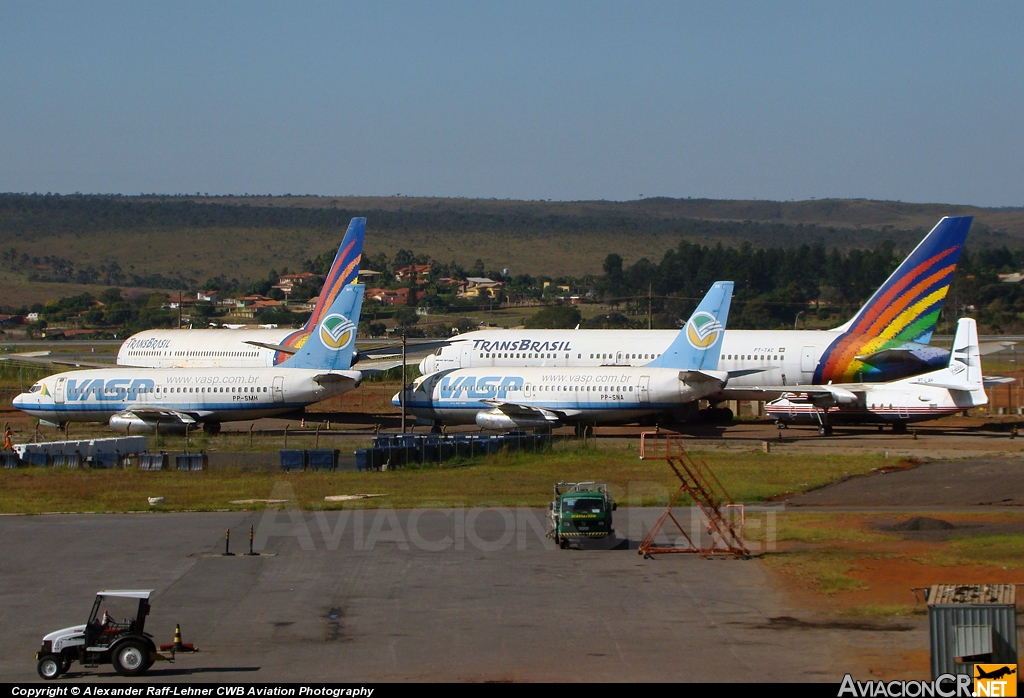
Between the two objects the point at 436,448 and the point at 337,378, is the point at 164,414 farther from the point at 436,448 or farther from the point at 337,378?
the point at 436,448

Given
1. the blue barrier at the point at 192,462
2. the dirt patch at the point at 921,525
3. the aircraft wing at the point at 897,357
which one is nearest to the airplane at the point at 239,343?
the blue barrier at the point at 192,462

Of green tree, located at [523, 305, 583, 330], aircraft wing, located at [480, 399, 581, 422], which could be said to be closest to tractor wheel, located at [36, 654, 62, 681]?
aircraft wing, located at [480, 399, 581, 422]

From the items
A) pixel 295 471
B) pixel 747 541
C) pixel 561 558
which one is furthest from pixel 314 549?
pixel 295 471

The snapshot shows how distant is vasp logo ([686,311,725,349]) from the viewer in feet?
195

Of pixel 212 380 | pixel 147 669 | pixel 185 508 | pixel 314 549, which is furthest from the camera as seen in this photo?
pixel 212 380

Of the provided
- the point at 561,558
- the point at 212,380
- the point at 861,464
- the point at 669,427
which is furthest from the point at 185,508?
the point at 669,427

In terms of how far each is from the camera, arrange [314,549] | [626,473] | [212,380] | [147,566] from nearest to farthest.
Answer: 1. [147,566]
2. [314,549]
3. [626,473]
4. [212,380]

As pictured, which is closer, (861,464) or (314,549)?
(314,549)

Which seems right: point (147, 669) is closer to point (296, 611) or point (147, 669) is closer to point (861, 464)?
point (296, 611)

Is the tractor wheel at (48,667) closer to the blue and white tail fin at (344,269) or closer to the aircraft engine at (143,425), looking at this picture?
the aircraft engine at (143,425)

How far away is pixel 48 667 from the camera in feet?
66.7

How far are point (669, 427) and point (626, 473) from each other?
18.0 m

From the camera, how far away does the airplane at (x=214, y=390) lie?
2445 inches

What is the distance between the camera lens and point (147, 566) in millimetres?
31203
